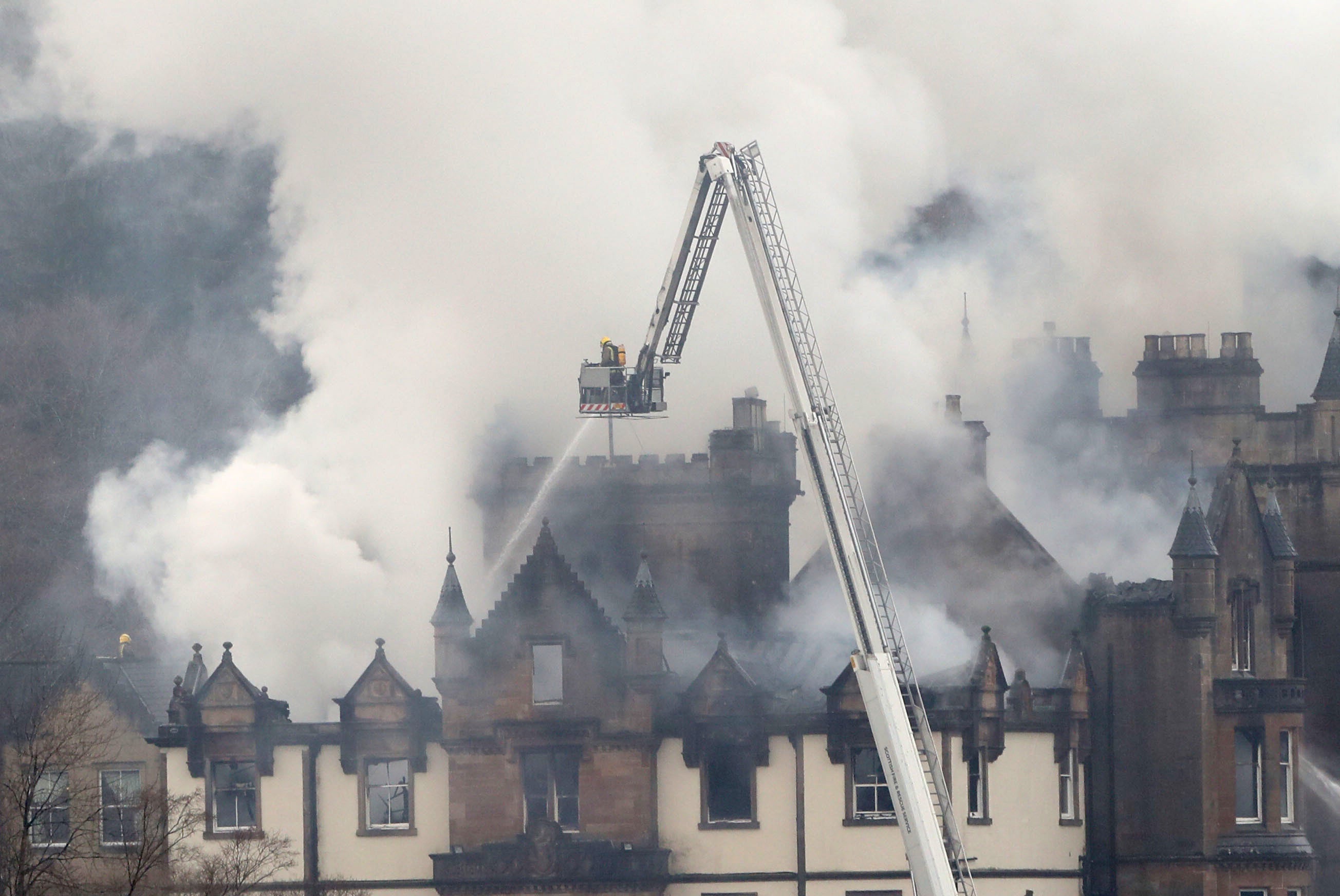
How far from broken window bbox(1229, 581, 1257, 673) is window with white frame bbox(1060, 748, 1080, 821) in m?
5.59

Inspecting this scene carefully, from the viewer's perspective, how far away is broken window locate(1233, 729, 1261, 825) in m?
82.6

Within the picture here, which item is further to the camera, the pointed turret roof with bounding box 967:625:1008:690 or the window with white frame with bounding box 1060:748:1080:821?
the window with white frame with bounding box 1060:748:1080:821

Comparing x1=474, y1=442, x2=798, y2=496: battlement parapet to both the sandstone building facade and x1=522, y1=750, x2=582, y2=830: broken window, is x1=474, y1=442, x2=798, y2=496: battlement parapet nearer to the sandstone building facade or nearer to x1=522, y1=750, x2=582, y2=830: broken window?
the sandstone building facade

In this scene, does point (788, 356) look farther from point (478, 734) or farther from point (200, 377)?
point (200, 377)

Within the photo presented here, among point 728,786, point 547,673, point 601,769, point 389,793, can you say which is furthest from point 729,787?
point 389,793

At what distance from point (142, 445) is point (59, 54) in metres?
17.2

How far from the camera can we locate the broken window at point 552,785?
268 ft

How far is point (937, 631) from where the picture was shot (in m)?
85.4

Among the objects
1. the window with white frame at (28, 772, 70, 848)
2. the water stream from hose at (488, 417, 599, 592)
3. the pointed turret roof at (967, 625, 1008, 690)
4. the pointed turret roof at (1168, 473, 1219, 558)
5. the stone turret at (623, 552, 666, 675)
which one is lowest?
the window with white frame at (28, 772, 70, 848)

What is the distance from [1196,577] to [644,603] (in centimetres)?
1520

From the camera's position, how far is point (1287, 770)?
8312 centimetres

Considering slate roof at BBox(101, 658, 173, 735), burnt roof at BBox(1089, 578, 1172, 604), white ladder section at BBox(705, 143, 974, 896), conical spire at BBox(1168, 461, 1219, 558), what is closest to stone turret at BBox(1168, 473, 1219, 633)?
conical spire at BBox(1168, 461, 1219, 558)

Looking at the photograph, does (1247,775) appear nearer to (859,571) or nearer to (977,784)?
(977,784)

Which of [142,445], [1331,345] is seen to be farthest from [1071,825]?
[142,445]
